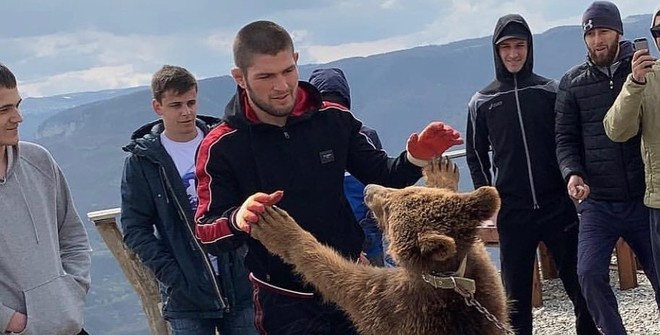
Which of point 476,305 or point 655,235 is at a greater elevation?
point 476,305

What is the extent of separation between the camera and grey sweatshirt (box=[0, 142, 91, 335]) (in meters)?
3.51

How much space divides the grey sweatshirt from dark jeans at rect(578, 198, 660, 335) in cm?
307

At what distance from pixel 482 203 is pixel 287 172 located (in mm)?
800

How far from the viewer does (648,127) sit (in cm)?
492

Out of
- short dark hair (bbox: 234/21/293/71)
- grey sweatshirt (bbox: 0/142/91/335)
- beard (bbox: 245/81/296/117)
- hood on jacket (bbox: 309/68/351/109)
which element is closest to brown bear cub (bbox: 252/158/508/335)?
beard (bbox: 245/81/296/117)

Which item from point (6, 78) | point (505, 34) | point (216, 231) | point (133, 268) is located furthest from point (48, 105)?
point (216, 231)

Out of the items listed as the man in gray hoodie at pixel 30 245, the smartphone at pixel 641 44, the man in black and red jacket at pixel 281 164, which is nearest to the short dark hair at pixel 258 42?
the man in black and red jacket at pixel 281 164

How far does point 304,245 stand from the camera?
10.4 feet

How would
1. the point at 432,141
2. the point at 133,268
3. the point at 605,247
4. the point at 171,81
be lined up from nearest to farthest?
the point at 432,141, the point at 171,81, the point at 605,247, the point at 133,268

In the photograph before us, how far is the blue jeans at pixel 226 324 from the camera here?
4543mm

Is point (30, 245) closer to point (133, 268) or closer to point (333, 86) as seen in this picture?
point (133, 268)

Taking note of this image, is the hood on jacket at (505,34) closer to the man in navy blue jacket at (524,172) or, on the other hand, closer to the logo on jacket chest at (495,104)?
the man in navy blue jacket at (524,172)

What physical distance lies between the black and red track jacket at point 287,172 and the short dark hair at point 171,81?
148 cm

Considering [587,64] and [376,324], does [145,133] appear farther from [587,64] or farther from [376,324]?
[587,64]
